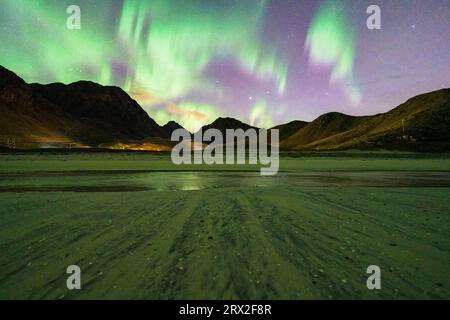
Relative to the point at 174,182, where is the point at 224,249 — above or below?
below

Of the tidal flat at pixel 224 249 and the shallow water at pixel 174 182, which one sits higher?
the shallow water at pixel 174 182

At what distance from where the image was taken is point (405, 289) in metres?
4.17

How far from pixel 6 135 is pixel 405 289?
659ft

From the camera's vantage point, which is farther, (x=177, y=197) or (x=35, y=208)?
(x=177, y=197)

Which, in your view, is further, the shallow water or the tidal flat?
the shallow water

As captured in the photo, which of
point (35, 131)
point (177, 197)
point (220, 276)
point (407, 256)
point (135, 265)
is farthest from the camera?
point (35, 131)

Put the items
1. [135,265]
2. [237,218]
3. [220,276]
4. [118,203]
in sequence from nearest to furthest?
1. [220,276]
2. [135,265]
3. [237,218]
4. [118,203]

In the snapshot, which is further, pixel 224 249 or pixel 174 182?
pixel 174 182

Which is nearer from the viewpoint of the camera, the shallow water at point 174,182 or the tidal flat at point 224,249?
the tidal flat at point 224,249
